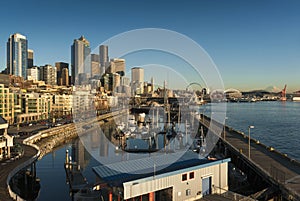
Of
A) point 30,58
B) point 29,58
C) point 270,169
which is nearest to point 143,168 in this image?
point 270,169

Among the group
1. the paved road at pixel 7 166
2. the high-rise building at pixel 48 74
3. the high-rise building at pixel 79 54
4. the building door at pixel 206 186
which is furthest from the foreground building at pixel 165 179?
the high-rise building at pixel 79 54

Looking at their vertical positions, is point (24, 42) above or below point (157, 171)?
above

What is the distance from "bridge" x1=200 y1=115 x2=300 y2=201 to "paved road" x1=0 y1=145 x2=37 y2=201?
10014mm

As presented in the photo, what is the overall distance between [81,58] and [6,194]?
17685 centimetres

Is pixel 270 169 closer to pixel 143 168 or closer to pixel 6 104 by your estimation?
pixel 143 168

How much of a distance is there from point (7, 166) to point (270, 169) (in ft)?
41.4

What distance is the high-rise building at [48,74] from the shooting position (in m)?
136

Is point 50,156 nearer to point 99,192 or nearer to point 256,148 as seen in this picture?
point 99,192

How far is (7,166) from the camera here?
1338cm

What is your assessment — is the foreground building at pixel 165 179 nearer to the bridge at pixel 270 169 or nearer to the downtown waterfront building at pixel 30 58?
the bridge at pixel 270 169

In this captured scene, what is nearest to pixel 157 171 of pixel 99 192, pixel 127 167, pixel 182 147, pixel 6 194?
pixel 127 167

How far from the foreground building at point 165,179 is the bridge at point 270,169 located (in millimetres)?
2155

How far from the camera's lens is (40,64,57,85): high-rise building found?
5374 inches

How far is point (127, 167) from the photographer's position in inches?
360
